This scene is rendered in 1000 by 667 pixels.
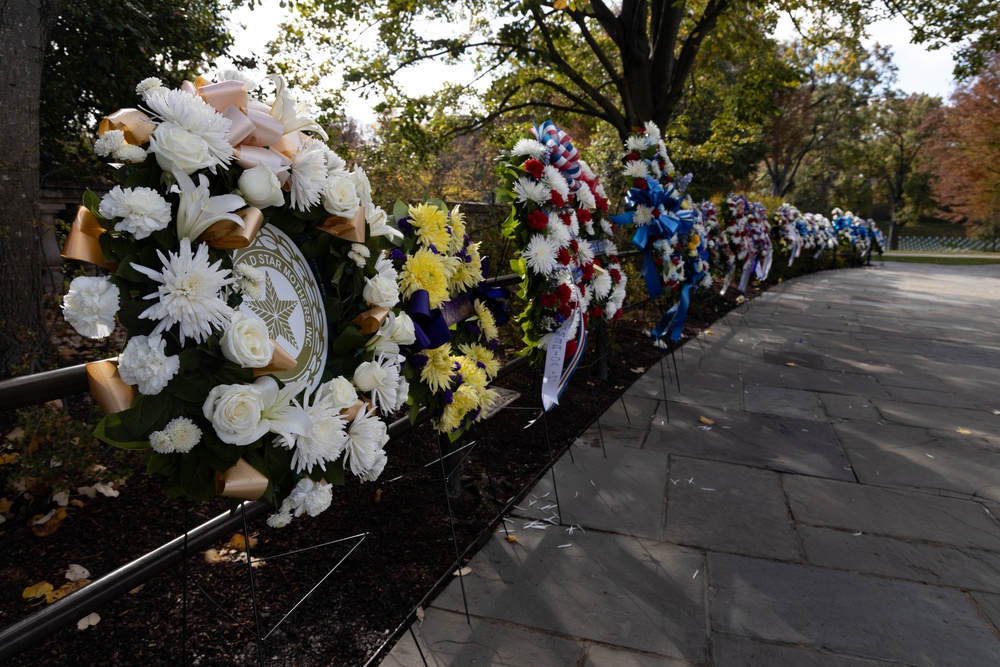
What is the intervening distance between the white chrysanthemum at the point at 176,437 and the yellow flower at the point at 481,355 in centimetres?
162

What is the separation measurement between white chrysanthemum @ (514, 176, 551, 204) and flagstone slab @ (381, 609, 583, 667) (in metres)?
2.31

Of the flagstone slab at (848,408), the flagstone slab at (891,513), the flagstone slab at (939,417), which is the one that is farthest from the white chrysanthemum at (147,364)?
the flagstone slab at (939,417)

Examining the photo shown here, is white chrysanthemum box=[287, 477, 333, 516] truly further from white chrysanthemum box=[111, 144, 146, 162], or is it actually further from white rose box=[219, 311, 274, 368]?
white chrysanthemum box=[111, 144, 146, 162]

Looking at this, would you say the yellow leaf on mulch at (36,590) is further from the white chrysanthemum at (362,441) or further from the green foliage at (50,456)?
the white chrysanthemum at (362,441)

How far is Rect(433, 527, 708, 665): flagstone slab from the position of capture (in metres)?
2.41

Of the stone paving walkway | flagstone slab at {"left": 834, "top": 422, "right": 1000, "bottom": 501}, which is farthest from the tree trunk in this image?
flagstone slab at {"left": 834, "top": 422, "right": 1000, "bottom": 501}

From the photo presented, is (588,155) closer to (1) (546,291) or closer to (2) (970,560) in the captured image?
(1) (546,291)

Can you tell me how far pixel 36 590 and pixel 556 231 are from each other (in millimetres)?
2970

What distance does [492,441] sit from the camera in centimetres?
423

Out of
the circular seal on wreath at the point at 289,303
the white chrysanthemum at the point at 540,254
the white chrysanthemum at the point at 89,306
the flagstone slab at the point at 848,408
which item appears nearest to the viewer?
the white chrysanthemum at the point at 89,306

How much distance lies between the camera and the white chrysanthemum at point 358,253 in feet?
6.71

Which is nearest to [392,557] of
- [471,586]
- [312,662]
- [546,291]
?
[471,586]

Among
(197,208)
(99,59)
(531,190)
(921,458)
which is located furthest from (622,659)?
(99,59)

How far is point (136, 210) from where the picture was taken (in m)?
1.40
